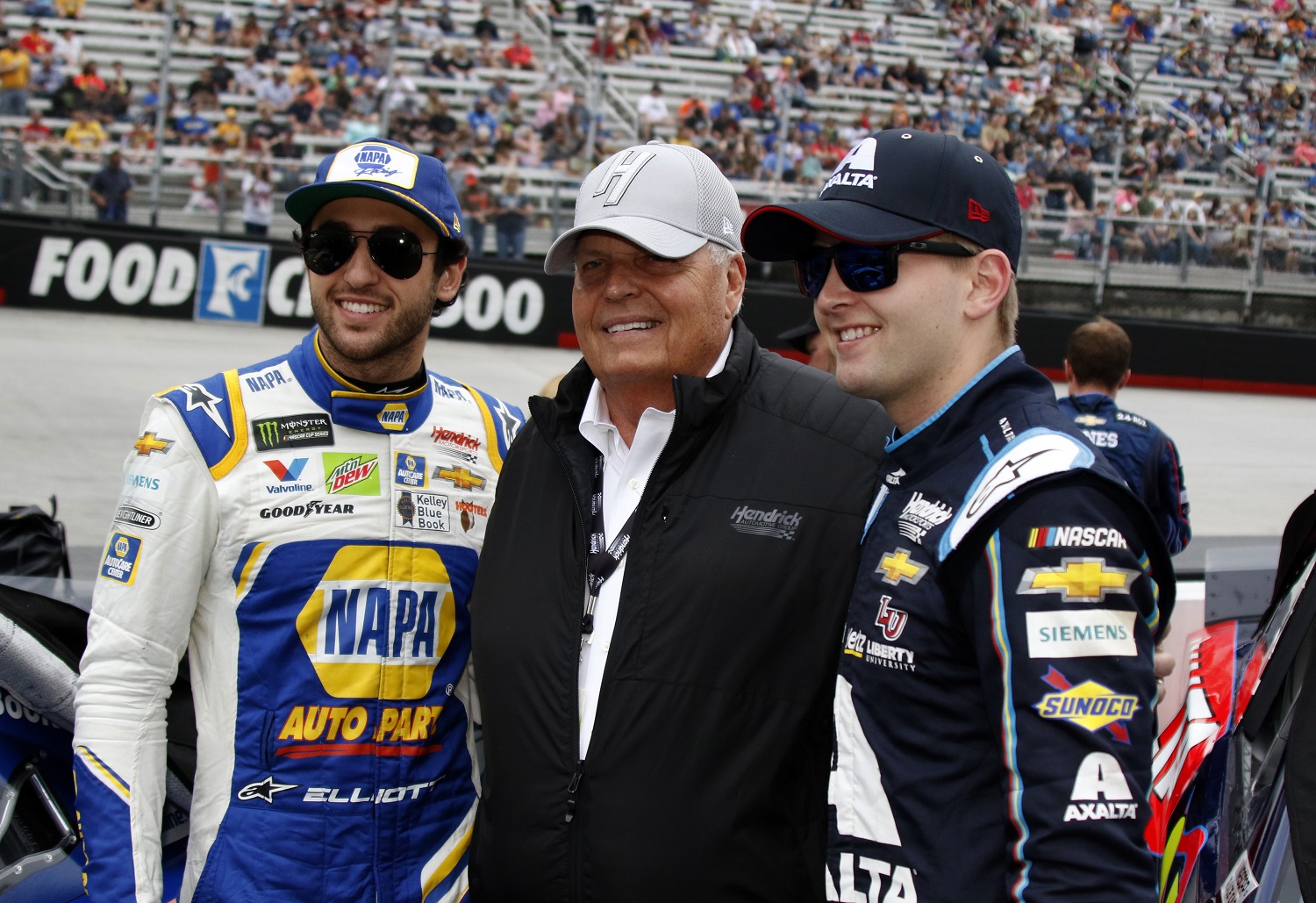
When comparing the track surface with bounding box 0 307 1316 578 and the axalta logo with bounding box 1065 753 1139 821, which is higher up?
the track surface with bounding box 0 307 1316 578

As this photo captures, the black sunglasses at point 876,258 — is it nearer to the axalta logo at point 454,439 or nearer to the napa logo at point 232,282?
the axalta logo at point 454,439

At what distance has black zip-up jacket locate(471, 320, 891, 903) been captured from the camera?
1.92 m

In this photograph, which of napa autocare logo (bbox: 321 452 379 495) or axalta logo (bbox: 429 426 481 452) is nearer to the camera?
napa autocare logo (bbox: 321 452 379 495)

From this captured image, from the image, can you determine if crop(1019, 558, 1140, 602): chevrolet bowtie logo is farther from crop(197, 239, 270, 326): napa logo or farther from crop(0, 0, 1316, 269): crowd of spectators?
crop(197, 239, 270, 326): napa logo

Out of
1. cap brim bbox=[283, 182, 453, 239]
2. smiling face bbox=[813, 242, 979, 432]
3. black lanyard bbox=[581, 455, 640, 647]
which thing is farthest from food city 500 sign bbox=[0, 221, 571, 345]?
smiling face bbox=[813, 242, 979, 432]

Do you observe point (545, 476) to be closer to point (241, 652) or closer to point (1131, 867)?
point (241, 652)

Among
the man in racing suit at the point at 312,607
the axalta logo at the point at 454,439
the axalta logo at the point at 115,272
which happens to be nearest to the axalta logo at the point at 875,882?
the man in racing suit at the point at 312,607

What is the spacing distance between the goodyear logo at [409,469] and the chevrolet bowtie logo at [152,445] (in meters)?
0.40

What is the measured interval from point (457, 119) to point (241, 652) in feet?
52.7

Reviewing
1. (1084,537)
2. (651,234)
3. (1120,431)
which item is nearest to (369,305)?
(651,234)

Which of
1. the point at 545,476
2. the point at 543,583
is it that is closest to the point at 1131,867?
the point at 543,583

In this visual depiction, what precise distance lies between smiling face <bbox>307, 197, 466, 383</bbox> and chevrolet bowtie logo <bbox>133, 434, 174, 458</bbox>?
34 cm

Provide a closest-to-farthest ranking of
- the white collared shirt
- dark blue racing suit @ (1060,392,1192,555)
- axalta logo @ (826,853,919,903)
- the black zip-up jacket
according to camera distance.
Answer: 1. axalta logo @ (826,853,919,903)
2. the black zip-up jacket
3. the white collared shirt
4. dark blue racing suit @ (1060,392,1192,555)

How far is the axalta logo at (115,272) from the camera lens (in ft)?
45.0
